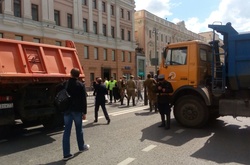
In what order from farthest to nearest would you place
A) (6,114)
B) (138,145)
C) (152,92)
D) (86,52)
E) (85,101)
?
1. (86,52)
2. (152,92)
3. (6,114)
4. (138,145)
5. (85,101)

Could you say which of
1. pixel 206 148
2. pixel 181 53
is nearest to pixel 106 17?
pixel 181 53

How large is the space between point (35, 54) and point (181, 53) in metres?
4.46

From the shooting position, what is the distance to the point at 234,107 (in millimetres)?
7234

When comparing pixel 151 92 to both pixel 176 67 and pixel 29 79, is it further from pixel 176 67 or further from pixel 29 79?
pixel 29 79

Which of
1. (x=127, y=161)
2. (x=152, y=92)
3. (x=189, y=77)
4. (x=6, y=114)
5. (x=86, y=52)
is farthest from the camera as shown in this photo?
(x=86, y=52)

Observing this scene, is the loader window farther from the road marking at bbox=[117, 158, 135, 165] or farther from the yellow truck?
the road marking at bbox=[117, 158, 135, 165]

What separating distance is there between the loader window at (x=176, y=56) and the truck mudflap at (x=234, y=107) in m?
1.85

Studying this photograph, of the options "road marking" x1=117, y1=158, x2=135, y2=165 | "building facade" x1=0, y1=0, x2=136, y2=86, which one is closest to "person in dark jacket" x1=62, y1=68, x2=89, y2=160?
"road marking" x1=117, y1=158, x2=135, y2=165

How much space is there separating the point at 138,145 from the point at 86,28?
102 feet

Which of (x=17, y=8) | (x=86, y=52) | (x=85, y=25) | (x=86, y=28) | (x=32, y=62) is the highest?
(x=17, y=8)

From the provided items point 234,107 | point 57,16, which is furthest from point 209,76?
point 57,16

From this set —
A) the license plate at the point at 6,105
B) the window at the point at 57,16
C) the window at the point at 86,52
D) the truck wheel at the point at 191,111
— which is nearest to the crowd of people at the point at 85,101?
the truck wheel at the point at 191,111

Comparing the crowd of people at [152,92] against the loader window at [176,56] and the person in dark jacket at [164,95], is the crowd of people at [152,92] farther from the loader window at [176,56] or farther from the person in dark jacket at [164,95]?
the loader window at [176,56]

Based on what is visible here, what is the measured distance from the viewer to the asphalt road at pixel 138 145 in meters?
5.32
